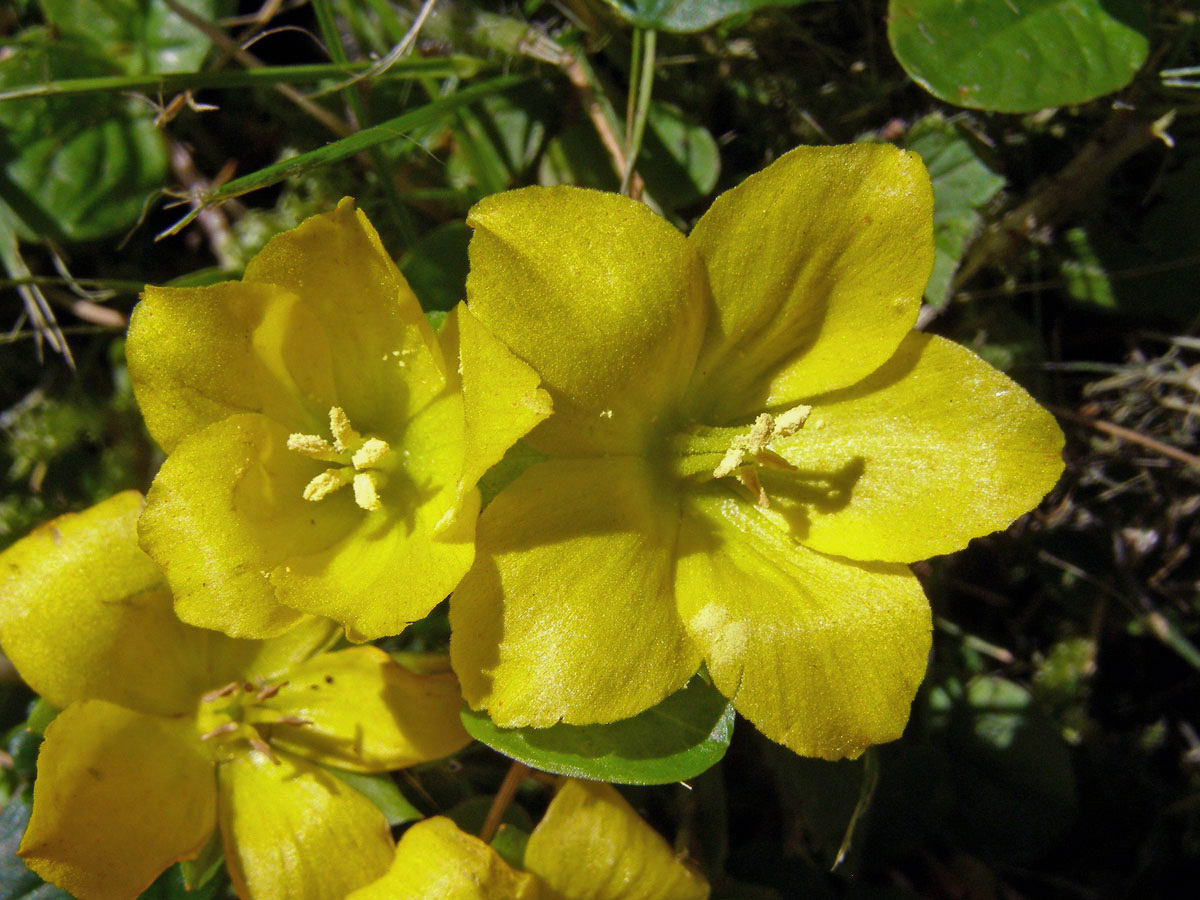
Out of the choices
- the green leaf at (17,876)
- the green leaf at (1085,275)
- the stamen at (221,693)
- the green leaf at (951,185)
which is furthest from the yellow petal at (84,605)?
the green leaf at (1085,275)

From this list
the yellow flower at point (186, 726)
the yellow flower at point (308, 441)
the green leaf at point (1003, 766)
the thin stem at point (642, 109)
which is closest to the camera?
the yellow flower at point (308, 441)

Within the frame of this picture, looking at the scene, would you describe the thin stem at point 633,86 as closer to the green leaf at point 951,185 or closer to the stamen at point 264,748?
the green leaf at point 951,185

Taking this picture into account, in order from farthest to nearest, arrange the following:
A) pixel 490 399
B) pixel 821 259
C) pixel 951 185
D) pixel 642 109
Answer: pixel 951 185 < pixel 642 109 < pixel 821 259 < pixel 490 399

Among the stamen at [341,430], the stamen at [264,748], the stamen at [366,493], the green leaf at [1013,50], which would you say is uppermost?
the green leaf at [1013,50]

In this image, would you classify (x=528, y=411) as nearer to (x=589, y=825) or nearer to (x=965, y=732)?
(x=589, y=825)


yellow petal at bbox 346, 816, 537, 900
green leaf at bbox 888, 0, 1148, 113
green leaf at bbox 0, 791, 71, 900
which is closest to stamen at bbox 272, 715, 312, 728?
yellow petal at bbox 346, 816, 537, 900

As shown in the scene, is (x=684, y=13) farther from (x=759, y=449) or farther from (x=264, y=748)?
(x=264, y=748)

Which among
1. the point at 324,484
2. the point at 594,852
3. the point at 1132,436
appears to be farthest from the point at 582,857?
the point at 1132,436
